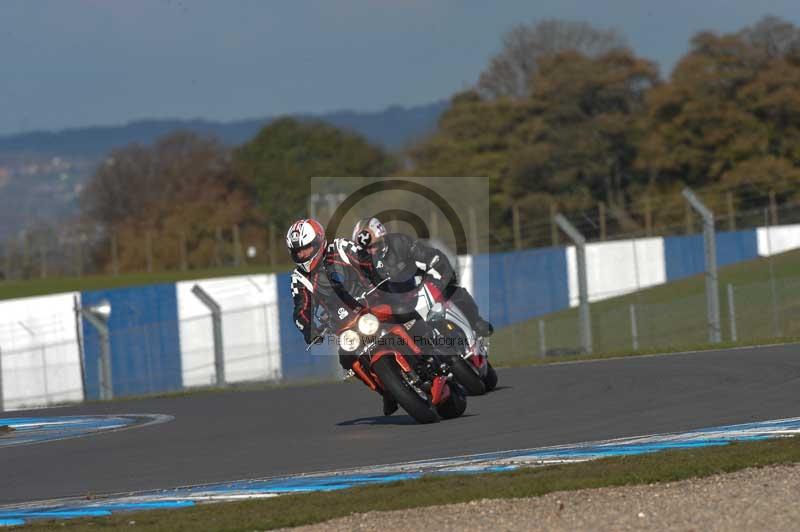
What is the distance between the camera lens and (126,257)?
5219 cm

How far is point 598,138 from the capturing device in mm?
56531

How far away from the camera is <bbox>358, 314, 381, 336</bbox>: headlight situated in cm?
1084

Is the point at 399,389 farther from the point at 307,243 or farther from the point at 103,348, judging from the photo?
the point at 103,348

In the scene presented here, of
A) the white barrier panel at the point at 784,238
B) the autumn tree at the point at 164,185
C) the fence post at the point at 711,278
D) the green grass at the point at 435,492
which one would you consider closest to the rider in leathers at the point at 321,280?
the green grass at the point at 435,492

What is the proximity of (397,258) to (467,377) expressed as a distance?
2086 mm

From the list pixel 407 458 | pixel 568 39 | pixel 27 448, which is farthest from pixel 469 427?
pixel 568 39

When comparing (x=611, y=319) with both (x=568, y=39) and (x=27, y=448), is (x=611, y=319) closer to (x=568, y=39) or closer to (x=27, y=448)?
(x=27, y=448)

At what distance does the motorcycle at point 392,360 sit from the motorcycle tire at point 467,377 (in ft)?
4.97

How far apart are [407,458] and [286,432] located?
103 inches

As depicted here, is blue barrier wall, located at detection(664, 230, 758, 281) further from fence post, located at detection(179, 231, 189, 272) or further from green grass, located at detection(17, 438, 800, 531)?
green grass, located at detection(17, 438, 800, 531)

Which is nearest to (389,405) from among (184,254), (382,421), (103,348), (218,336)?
(382,421)

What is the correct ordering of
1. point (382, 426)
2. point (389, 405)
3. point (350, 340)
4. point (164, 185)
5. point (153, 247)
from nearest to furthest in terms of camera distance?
point (350, 340) → point (382, 426) → point (389, 405) → point (153, 247) → point (164, 185)

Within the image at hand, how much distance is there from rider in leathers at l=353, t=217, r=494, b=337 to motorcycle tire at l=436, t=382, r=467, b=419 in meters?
0.93

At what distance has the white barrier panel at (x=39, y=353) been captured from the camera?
25.1 metres
